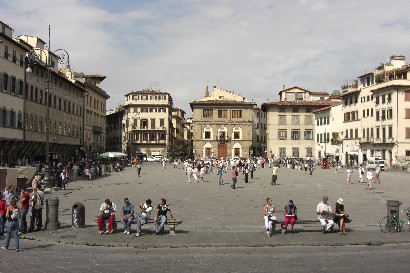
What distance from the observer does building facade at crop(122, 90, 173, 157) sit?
116 m

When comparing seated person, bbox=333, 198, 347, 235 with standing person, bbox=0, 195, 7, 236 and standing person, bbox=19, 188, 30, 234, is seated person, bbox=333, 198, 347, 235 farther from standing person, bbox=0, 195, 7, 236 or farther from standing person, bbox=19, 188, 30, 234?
standing person, bbox=0, 195, 7, 236

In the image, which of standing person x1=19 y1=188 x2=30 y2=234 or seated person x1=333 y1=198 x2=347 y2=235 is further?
standing person x1=19 y1=188 x2=30 y2=234

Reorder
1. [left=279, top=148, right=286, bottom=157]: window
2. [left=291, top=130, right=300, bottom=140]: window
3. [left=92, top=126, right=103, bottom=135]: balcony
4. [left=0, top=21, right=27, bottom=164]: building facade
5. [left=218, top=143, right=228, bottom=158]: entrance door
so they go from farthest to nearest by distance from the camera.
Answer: [left=218, top=143, right=228, bottom=158]: entrance door < [left=279, top=148, right=286, bottom=157]: window < [left=291, top=130, right=300, bottom=140]: window < [left=92, top=126, right=103, bottom=135]: balcony < [left=0, top=21, right=27, bottom=164]: building facade

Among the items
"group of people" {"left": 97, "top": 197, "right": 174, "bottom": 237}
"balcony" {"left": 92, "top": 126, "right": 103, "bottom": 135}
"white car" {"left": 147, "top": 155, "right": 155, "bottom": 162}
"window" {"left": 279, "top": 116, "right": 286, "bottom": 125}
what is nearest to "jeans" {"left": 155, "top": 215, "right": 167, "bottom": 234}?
"group of people" {"left": 97, "top": 197, "right": 174, "bottom": 237}

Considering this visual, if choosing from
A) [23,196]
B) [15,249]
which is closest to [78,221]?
[23,196]

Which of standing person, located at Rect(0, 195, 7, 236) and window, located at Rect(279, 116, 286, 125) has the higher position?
window, located at Rect(279, 116, 286, 125)

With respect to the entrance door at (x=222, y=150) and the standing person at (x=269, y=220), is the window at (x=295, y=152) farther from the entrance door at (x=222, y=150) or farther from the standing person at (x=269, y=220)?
the standing person at (x=269, y=220)

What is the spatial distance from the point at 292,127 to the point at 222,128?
570 inches

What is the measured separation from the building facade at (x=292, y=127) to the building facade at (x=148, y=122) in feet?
77.8

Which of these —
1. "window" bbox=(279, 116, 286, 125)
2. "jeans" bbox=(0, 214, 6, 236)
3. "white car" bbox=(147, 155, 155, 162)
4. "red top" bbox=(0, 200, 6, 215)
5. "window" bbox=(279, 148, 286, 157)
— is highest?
"window" bbox=(279, 116, 286, 125)

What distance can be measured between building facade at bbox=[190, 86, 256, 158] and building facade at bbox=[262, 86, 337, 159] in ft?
18.8

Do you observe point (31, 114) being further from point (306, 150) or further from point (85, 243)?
point (306, 150)

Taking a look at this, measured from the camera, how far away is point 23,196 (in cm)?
1794

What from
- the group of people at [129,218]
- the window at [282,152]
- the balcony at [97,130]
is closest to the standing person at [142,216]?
the group of people at [129,218]
